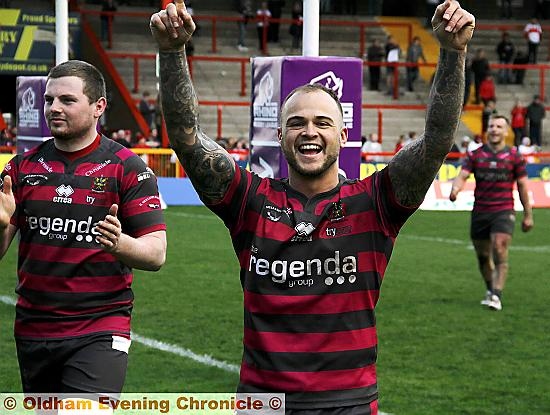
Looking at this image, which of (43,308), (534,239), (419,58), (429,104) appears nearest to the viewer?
(429,104)

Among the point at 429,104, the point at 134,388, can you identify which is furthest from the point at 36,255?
the point at 134,388

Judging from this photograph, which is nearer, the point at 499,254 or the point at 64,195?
the point at 64,195

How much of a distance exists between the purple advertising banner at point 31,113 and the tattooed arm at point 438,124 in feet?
36.7

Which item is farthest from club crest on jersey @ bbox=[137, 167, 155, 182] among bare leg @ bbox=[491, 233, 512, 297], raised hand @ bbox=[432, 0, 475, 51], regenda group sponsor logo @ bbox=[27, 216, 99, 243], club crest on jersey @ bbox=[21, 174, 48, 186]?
bare leg @ bbox=[491, 233, 512, 297]

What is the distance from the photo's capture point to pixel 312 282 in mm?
4551

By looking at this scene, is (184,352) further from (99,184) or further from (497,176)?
(99,184)

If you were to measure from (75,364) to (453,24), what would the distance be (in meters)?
2.57

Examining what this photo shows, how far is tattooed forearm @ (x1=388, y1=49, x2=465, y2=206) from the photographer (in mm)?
4383

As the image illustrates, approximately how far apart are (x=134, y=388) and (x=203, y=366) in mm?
988

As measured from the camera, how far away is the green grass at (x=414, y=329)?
903 centimetres

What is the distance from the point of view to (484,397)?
8.86 m

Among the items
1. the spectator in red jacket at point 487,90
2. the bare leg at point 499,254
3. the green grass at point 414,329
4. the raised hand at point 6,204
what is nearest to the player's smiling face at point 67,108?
the raised hand at point 6,204

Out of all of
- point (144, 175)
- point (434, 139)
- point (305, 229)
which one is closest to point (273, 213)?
point (305, 229)

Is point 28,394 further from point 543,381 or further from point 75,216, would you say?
point 543,381
